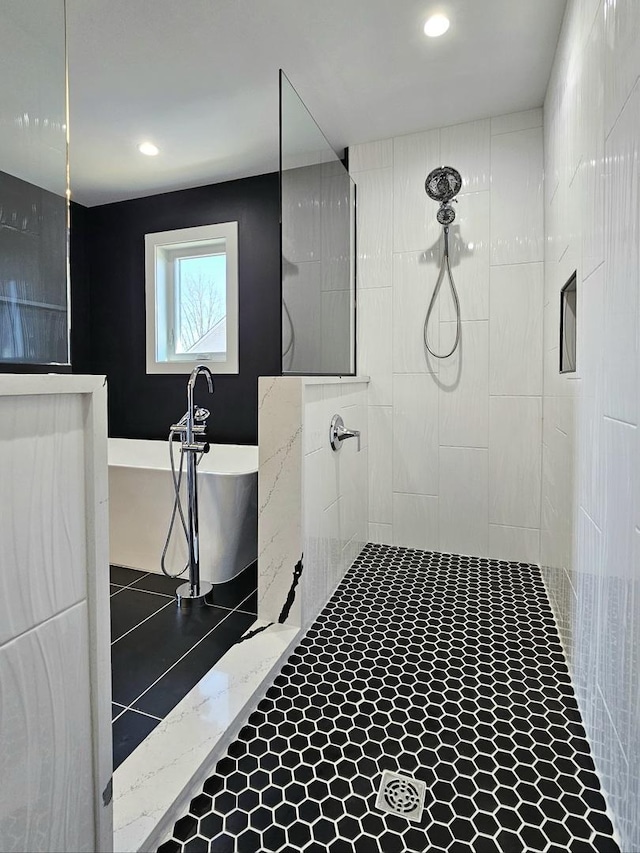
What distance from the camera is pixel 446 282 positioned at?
281 centimetres

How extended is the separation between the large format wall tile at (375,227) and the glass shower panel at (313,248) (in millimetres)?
60

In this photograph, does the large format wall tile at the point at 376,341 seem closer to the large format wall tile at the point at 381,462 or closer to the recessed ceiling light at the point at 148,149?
the large format wall tile at the point at 381,462

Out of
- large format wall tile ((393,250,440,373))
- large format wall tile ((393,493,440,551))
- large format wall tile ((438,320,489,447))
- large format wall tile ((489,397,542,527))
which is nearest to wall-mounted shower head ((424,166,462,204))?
large format wall tile ((393,250,440,373))

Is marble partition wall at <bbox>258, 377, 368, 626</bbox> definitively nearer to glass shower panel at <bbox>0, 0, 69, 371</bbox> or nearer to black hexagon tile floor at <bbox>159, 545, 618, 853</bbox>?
black hexagon tile floor at <bbox>159, 545, 618, 853</bbox>

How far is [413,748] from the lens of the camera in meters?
1.40

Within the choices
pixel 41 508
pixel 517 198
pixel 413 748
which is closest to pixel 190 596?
pixel 413 748

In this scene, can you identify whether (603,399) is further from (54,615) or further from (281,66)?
(281,66)

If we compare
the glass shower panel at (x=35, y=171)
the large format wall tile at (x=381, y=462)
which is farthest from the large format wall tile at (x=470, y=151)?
the glass shower panel at (x=35, y=171)

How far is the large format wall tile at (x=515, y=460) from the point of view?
8.85 ft

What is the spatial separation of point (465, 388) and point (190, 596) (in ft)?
6.24

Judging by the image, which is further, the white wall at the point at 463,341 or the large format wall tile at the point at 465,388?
the large format wall tile at the point at 465,388

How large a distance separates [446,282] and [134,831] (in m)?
2.73

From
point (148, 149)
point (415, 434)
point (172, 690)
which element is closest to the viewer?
point (172, 690)

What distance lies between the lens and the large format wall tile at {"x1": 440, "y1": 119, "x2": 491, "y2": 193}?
271cm
